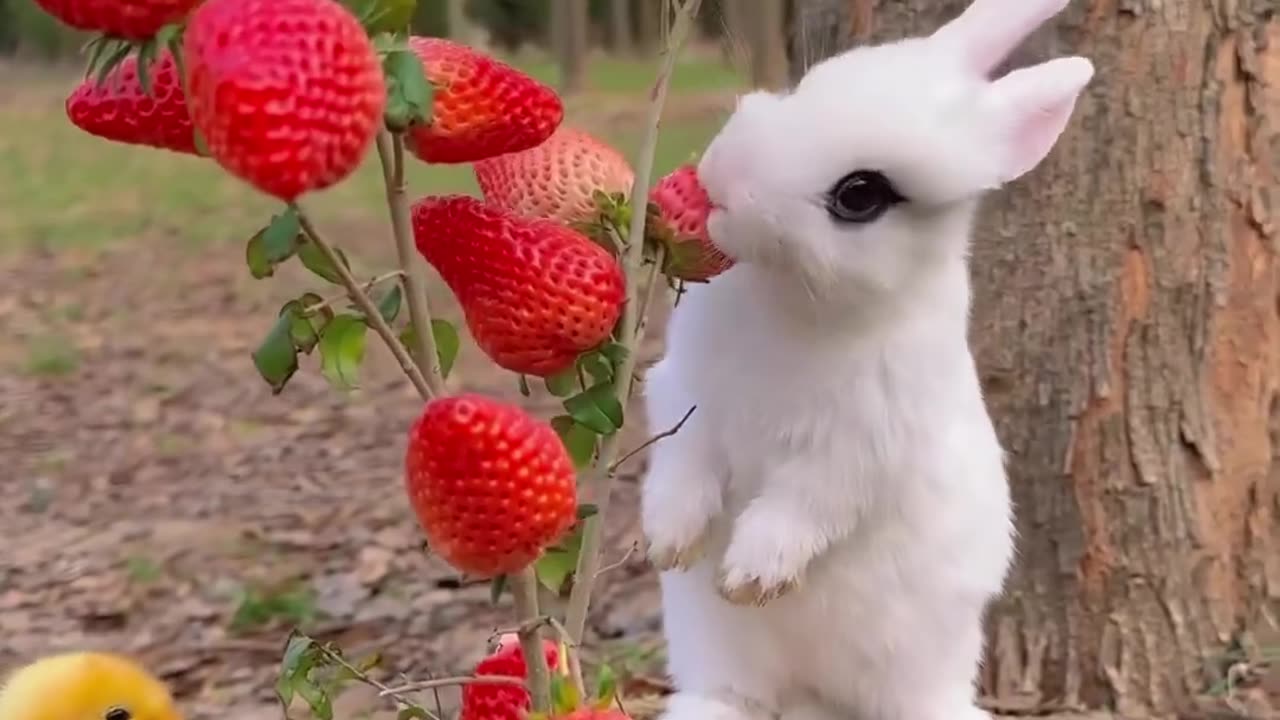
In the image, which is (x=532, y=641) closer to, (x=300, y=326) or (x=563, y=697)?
(x=563, y=697)

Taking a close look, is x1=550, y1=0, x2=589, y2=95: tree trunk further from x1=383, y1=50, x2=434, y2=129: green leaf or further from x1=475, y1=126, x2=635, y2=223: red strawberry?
x1=383, y1=50, x2=434, y2=129: green leaf

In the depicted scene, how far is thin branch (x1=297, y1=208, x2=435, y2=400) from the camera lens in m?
0.50

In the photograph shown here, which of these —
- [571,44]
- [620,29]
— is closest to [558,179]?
[571,44]

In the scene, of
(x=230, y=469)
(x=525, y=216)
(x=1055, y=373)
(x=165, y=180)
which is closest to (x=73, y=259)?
(x=165, y=180)

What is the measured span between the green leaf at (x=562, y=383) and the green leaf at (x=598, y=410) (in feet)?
0.13

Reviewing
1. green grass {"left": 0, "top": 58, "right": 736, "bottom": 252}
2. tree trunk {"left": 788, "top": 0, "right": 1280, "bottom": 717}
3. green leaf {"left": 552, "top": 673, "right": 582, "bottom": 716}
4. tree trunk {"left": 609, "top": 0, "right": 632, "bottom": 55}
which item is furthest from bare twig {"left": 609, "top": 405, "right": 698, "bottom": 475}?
tree trunk {"left": 609, "top": 0, "right": 632, "bottom": 55}

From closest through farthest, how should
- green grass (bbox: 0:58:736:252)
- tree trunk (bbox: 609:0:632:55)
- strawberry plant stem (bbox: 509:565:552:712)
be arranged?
1. strawberry plant stem (bbox: 509:565:552:712)
2. green grass (bbox: 0:58:736:252)
3. tree trunk (bbox: 609:0:632:55)

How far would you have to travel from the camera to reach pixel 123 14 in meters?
0.45

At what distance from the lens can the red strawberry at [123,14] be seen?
0.45m

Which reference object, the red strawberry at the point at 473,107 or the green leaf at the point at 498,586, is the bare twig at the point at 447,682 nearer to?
the green leaf at the point at 498,586

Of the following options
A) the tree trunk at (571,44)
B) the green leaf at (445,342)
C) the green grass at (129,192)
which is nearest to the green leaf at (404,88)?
the green leaf at (445,342)

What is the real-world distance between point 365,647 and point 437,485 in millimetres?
1443

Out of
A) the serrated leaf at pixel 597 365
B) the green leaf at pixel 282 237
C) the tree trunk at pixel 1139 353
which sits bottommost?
the tree trunk at pixel 1139 353

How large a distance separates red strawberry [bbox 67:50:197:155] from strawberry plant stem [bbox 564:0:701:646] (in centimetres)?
17
